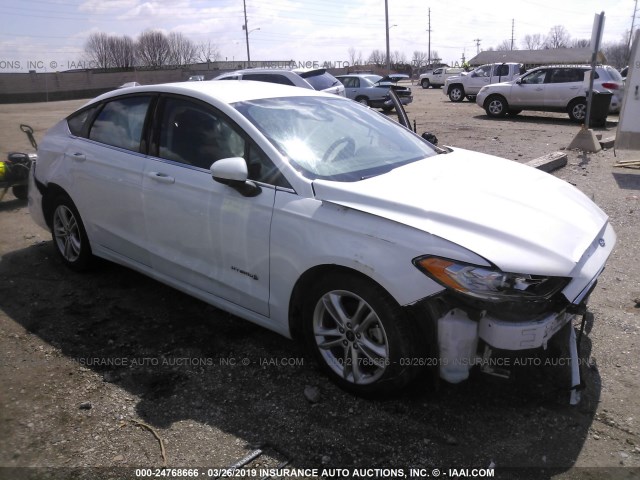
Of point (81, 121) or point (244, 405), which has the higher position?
point (81, 121)

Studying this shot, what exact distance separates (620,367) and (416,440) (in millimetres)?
1512

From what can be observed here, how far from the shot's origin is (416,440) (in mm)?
2680

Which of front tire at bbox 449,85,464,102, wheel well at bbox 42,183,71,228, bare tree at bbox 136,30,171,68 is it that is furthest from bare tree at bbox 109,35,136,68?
wheel well at bbox 42,183,71,228

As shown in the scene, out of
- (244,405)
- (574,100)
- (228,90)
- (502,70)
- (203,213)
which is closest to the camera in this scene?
(244,405)

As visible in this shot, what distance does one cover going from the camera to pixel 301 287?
9.89 feet

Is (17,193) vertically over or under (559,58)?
under

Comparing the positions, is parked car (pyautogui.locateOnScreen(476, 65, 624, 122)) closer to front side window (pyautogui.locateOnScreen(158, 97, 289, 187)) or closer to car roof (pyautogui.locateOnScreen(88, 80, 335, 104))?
car roof (pyautogui.locateOnScreen(88, 80, 335, 104))

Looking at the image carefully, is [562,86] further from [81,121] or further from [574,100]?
[81,121]

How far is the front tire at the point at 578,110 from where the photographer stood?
667 inches

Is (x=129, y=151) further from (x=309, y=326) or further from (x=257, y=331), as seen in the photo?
(x=309, y=326)

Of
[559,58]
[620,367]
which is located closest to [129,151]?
[620,367]

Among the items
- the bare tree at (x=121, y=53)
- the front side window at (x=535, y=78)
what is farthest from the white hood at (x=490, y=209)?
the bare tree at (x=121, y=53)

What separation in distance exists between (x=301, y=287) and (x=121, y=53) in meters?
85.5

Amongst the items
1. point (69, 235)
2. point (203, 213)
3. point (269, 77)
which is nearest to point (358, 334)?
point (203, 213)
